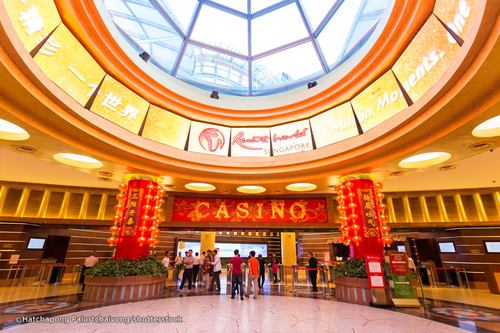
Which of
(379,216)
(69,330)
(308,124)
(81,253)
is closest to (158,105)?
(308,124)

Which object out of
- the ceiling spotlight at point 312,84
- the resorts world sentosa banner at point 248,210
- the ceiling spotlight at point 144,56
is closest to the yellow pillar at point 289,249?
the resorts world sentosa banner at point 248,210

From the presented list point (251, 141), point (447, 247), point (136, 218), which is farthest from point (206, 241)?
point (447, 247)

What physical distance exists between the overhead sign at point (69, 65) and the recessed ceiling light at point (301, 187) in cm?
749

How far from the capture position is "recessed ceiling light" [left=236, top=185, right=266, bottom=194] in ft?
33.6

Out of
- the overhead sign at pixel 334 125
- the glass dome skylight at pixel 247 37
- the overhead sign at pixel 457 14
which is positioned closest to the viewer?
the overhead sign at pixel 457 14

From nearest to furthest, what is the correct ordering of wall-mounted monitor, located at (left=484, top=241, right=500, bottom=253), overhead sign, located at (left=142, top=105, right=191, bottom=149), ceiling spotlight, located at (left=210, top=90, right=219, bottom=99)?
overhead sign, located at (left=142, top=105, right=191, bottom=149) < ceiling spotlight, located at (left=210, top=90, right=219, bottom=99) < wall-mounted monitor, located at (left=484, top=241, right=500, bottom=253)

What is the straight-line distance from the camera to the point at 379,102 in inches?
261

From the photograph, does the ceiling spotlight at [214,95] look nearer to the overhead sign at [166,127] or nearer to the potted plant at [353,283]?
the overhead sign at [166,127]

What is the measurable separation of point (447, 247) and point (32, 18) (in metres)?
17.0

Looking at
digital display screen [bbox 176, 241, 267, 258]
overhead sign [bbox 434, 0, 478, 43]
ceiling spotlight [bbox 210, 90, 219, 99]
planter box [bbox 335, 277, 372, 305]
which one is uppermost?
ceiling spotlight [bbox 210, 90, 219, 99]

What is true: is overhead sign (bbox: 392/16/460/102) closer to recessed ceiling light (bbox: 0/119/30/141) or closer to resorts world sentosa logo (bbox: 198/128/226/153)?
resorts world sentosa logo (bbox: 198/128/226/153)

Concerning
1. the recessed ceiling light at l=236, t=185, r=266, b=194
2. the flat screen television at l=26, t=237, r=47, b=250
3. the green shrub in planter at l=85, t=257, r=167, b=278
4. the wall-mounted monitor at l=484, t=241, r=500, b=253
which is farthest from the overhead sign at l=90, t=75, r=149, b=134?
the wall-mounted monitor at l=484, t=241, r=500, b=253

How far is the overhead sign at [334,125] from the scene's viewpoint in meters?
7.50

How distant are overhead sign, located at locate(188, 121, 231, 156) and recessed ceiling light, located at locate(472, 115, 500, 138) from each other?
23.5 ft
